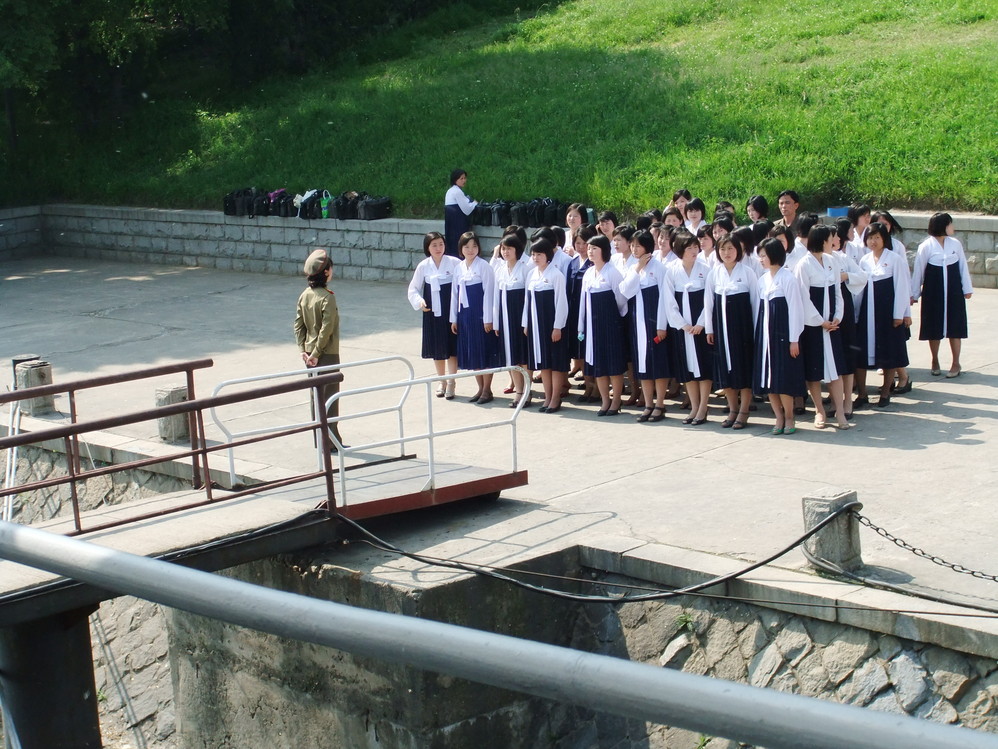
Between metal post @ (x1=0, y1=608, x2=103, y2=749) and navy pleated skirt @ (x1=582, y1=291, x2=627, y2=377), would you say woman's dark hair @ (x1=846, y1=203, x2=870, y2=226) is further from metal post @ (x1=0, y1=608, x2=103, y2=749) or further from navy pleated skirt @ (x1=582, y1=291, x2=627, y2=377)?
metal post @ (x1=0, y1=608, x2=103, y2=749)

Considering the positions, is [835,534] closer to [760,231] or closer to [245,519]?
[245,519]

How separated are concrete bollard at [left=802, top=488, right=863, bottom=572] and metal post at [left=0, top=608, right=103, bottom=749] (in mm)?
3528

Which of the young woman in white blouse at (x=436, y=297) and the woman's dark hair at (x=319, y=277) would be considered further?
the young woman in white blouse at (x=436, y=297)

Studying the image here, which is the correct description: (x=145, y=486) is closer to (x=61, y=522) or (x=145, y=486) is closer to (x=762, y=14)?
(x=61, y=522)

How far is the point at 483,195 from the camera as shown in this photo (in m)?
18.4

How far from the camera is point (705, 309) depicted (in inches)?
381

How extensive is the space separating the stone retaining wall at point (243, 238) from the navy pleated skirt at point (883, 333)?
170 inches

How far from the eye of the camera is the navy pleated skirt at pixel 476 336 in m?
11.2

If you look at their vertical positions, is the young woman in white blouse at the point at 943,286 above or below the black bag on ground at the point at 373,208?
below

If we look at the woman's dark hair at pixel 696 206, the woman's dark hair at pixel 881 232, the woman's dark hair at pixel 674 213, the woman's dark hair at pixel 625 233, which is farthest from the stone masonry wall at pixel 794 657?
the woman's dark hair at pixel 696 206

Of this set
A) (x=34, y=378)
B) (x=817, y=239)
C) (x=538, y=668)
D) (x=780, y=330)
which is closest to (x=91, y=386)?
(x=34, y=378)

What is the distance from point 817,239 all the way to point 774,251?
1.31ft

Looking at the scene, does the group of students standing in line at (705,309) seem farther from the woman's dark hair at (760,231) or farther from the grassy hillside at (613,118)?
the grassy hillside at (613,118)

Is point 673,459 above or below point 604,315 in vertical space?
below
